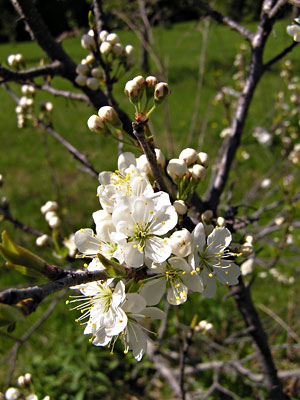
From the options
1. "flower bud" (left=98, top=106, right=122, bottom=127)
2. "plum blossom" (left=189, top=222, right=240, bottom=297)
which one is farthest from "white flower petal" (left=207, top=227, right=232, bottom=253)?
"flower bud" (left=98, top=106, right=122, bottom=127)

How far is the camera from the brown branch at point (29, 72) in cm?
173

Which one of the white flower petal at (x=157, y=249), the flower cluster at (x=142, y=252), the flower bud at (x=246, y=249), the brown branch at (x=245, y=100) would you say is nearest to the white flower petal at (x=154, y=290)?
the flower cluster at (x=142, y=252)

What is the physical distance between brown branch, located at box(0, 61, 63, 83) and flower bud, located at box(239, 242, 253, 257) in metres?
1.34

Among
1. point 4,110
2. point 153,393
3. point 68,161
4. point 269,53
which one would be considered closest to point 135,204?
point 153,393

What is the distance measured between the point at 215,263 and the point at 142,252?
38cm

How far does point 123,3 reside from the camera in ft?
9.10

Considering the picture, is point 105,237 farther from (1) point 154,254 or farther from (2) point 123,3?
(2) point 123,3

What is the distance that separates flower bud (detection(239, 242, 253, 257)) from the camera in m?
1.27

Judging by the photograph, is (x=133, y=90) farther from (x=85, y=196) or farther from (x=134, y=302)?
(x=85, y=196)

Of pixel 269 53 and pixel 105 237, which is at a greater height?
pixel 105 237

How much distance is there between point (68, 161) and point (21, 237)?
281 centimetres

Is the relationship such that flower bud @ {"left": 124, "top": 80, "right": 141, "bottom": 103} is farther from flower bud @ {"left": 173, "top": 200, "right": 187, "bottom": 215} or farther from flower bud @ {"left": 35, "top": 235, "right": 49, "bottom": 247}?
flower bud @ {"left": 35, "top": 235, "right": 49, "bottom": 247}

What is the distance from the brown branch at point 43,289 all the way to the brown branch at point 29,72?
4.26 ft

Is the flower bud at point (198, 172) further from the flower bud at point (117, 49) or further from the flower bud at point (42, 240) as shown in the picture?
the flower bud at point (42, 240)
